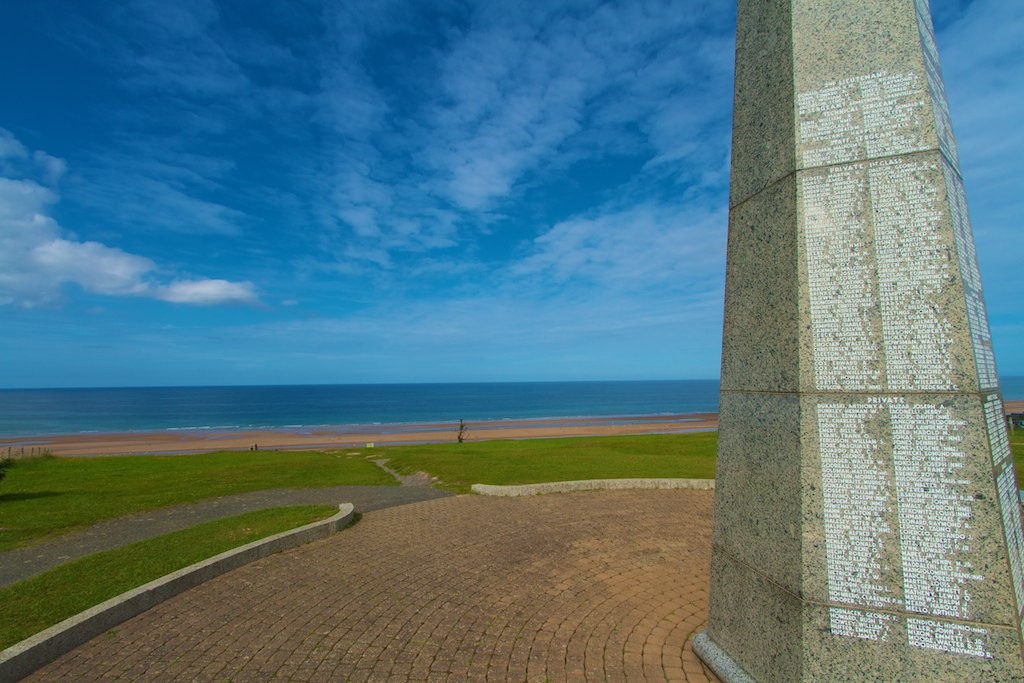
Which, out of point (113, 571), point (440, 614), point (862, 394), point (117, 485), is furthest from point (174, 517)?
point (862, 394)

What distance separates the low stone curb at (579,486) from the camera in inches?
506

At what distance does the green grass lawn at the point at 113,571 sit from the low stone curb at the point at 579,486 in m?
4.01

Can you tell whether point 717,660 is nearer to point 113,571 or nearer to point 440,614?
point 440,614

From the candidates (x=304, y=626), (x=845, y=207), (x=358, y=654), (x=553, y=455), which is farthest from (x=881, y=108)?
(x=553, y=455)

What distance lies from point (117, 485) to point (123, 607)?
12.9m

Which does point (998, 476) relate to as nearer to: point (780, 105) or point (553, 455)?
point (780, 105)

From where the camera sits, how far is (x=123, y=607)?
5844mm

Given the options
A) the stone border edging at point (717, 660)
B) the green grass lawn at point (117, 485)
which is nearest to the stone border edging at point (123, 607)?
the green grass lawn at point (117, 485)

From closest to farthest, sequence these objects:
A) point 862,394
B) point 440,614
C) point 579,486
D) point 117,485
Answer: point 862,394 < point 440,614 < point 579,486 < point 117,485

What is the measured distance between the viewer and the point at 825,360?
4.06 metres

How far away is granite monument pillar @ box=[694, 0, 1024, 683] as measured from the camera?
3.61 metres

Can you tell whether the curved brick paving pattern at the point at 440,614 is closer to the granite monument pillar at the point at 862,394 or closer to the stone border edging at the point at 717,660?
the stone border edging at the point at 717,660

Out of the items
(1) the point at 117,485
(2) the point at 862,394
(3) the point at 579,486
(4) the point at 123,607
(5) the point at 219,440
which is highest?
(2) the point at 862,394

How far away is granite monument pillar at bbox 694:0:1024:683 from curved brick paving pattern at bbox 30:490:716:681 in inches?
56.6
